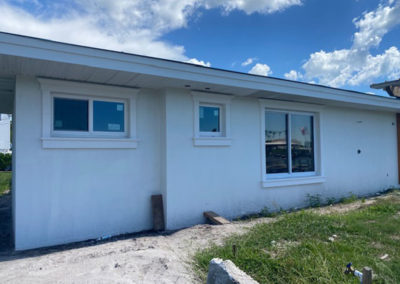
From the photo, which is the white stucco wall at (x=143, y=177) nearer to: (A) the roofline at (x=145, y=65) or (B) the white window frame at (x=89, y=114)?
(B) the white window frame at (x=89, y=114)

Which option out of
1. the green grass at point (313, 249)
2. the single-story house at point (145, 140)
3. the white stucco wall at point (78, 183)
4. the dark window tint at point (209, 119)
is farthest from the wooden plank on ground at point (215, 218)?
the dark window tint at point (209, 119)

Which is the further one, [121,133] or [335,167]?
[335,167]

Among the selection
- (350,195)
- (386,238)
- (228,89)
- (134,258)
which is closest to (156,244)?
(134,258)

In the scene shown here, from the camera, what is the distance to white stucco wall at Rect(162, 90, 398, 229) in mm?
4977

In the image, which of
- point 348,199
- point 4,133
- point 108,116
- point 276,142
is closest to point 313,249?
point 276,142

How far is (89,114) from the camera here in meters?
4.53

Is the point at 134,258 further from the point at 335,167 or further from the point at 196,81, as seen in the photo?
the point at 335,167

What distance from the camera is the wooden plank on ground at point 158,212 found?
4805mm

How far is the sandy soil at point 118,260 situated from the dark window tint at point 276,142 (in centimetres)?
232

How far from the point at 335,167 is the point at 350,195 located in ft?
3.25

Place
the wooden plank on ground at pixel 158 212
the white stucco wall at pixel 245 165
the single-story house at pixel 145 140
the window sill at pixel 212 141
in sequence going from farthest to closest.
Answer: the window sill at pixel 212 141 → the white stucco wall at pixel 245 165 → the wooden plank on ground at pixel 158 212 → the single-story house at pixel 145 140

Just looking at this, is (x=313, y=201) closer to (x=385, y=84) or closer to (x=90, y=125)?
(x=385, y=84)

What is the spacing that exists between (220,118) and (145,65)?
6.85 feet

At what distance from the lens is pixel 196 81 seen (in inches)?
181
